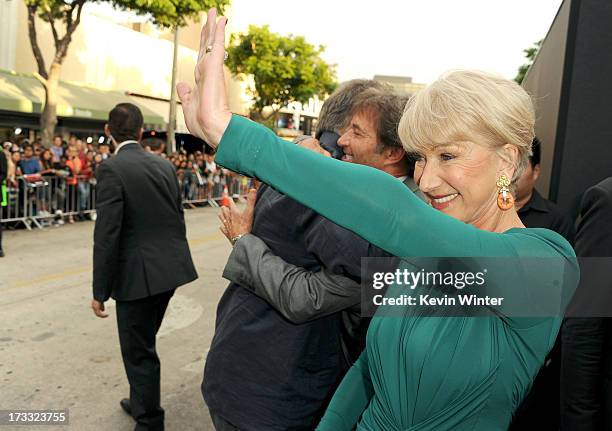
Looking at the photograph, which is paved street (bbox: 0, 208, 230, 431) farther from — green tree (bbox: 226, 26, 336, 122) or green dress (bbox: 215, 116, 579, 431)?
green tree (bbox: 226, 26, 336, 122)

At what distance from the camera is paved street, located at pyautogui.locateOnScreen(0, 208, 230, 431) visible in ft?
12.6

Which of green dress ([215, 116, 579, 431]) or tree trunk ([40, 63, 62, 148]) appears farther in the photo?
tree trunk ([40, 63, 62, 148])

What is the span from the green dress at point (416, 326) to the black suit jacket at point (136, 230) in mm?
2067

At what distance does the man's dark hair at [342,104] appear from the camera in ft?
7.54

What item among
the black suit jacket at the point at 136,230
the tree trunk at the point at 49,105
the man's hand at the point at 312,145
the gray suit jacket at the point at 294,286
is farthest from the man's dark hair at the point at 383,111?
the tree trunk at the point at 49,105

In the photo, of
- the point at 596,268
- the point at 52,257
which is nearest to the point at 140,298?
the point at 596,268

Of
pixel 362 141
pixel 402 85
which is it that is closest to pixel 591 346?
pixel 362 141

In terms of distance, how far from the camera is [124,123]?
3.57 metres

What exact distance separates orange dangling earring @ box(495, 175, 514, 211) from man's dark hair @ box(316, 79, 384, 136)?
1061 mm

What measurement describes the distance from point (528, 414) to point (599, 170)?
1311mm

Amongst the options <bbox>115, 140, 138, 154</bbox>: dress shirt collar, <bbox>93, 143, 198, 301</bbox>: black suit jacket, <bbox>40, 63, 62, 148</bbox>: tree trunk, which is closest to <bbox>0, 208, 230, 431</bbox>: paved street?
<bbox>93, 143, 198, 301</bbox>: black suit jacket

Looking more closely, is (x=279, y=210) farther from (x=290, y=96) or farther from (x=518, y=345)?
(x=290, y=96)

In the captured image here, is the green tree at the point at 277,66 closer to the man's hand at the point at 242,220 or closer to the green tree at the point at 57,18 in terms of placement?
the green tree at the point at 57,18

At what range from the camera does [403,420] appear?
1.37m
